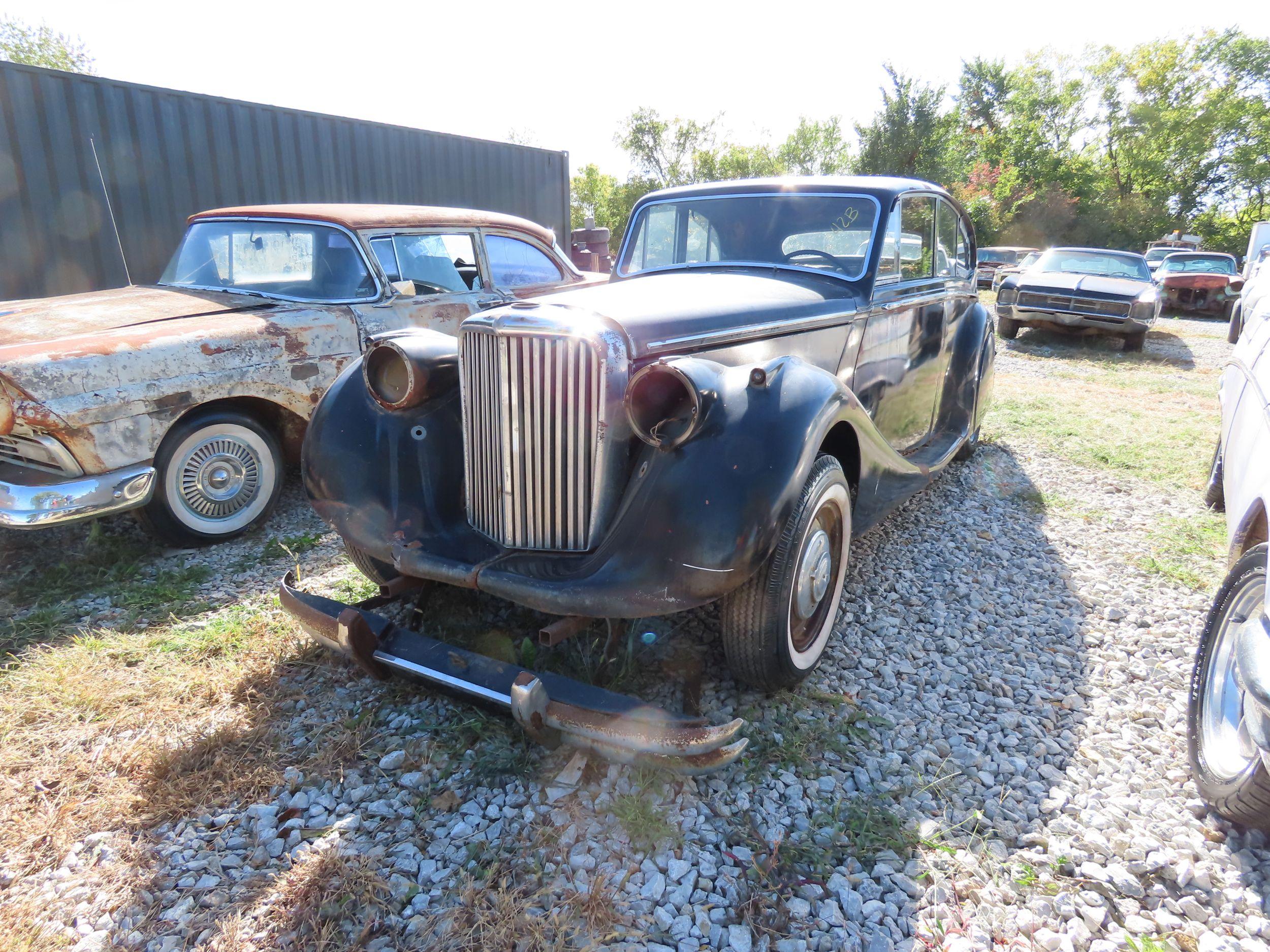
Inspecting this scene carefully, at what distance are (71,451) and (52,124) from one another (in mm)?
5397

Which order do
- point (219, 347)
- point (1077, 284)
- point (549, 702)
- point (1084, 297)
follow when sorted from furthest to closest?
point (1077, 284)
point (1084, 297)
point (219, 347)
point (549, 702)

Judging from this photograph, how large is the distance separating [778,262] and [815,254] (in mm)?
204

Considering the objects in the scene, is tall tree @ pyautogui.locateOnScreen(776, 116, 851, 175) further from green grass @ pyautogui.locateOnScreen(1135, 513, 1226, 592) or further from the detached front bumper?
green grass @ pyautogui.locateOnScreen(1135, 513, 1226, 592)

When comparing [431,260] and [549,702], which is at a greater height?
[431,260]

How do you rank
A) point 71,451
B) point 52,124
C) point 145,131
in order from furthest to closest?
point 145,131
point 52,124
point 71,451

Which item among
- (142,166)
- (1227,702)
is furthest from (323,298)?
(1227,702)

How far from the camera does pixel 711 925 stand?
6.16 ft

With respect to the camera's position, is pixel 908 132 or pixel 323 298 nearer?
pixel 323 298

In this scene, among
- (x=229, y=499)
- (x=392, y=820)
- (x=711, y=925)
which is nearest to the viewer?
(x=711, y=925)

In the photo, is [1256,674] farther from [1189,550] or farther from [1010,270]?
[1010,270]

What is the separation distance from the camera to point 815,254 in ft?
12.4

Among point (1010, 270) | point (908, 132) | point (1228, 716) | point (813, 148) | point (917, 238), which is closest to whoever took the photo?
point (1228, 716)

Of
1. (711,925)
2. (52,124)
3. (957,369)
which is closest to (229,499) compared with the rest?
(711,925)

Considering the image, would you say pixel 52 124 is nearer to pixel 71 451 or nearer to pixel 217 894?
pixel 71 451
